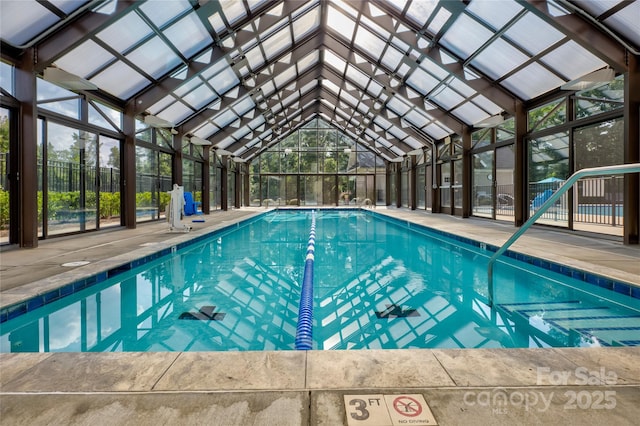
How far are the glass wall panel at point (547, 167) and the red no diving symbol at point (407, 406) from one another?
734 centimetres

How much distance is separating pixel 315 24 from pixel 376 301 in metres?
8.37

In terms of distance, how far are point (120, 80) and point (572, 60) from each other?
822 centimetres

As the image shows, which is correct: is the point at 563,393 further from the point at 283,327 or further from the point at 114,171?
the point at 114,171

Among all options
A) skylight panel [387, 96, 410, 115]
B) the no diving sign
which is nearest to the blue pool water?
the no diving sign

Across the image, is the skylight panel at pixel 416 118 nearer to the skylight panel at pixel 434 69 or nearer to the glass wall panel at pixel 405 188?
the skylight panel at pixel 434 69

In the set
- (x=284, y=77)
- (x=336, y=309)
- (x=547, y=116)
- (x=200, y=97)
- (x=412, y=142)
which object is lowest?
(x=336, y=309)

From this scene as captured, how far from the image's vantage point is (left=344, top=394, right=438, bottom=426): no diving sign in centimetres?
123

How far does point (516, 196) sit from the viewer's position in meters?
8.13

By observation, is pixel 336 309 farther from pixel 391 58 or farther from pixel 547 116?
pixel 391 58

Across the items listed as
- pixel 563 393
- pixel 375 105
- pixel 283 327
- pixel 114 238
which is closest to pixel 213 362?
pixel 283 327

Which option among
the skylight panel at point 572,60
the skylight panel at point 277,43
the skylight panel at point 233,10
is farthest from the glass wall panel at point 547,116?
the skylight panel at point 233,10

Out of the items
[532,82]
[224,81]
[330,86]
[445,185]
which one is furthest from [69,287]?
[330,86]

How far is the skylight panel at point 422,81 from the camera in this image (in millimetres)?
9237

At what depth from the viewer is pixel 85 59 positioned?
6.00 m
